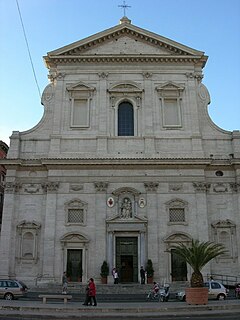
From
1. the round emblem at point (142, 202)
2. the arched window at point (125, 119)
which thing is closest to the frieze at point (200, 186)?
the round emblem at point (142, 202)

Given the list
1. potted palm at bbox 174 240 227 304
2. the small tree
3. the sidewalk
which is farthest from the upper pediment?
the sidewalk

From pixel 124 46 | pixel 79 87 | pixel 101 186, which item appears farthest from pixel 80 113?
pixel 124 46

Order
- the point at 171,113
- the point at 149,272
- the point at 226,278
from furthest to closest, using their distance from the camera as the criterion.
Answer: the point at 171,113 → the point at 226,278 → the point at 149,272

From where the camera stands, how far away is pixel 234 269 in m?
31.5

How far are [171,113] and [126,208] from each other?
9121mm

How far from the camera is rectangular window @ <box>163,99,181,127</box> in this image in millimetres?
35250

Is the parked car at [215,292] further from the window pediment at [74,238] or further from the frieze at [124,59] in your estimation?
the frieze at [124,59]

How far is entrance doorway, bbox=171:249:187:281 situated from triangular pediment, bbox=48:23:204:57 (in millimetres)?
17374

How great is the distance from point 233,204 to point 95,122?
13.0m

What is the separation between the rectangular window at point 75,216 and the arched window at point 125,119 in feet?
24.0

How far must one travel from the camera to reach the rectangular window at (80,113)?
3528cm

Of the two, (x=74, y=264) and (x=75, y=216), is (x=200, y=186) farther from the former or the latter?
(x=74, y=264)

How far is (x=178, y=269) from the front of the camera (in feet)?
103

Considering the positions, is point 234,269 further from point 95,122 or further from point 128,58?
point 128,58
